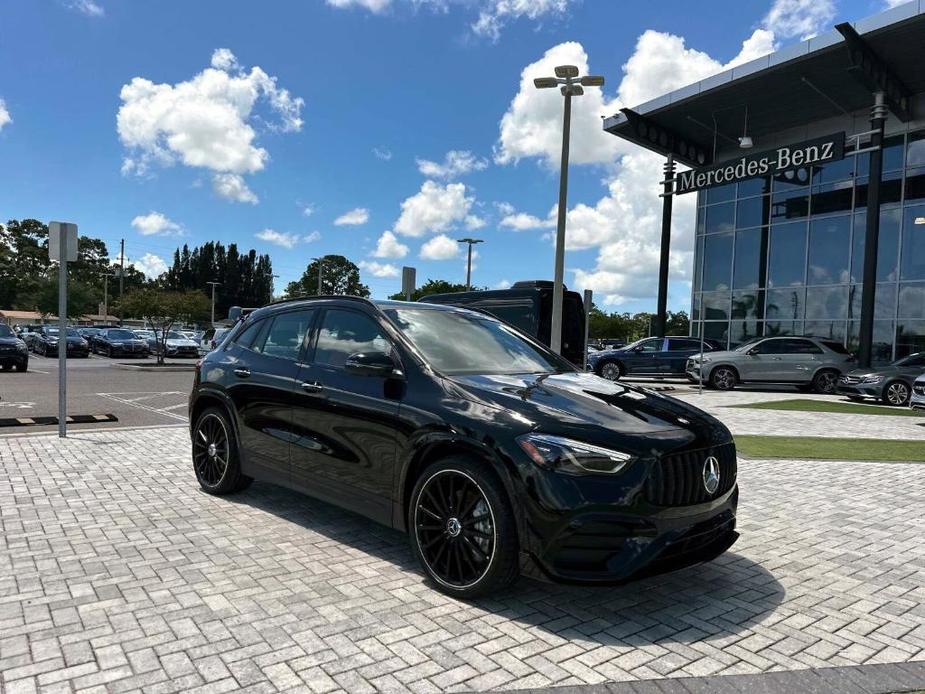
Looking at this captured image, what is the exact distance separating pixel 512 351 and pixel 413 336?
0.81m

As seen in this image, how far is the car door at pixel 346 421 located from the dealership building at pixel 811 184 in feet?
65.8

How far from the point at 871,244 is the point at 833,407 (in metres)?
7.47

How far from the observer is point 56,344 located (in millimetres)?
30875

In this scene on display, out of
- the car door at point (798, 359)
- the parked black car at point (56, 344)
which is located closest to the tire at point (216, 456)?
the car door at point (798, 359)

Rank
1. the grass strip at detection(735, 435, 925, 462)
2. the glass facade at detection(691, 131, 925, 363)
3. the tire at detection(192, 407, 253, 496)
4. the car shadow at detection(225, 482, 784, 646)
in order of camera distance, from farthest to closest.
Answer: the glass facade at detection(691, 131, 925, 363) → the grass strip at detection(735, 435, 925, 462) → the tire at detection(192, 407, 253, 496) → the car shadow at detection(225, 482, 784, 646)

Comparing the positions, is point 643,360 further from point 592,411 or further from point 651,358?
point 592,411

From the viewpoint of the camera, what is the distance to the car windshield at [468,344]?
405cm

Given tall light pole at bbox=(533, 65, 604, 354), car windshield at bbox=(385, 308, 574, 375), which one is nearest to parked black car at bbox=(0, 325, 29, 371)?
tall light pole at bbox=(533, 65, 604, 354)

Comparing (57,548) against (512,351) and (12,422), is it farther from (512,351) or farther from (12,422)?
(12,422)

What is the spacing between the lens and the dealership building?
2017 centimetres

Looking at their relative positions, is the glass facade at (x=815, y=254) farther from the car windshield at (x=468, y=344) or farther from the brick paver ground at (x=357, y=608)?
the brick paver ground at (x=357, y=608)

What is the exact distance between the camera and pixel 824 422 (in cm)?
1247

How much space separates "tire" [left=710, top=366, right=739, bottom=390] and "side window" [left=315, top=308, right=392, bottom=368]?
18.1 m

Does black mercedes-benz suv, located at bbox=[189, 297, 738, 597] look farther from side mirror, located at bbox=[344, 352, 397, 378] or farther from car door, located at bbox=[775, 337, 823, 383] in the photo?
car door, located at bbox=[775, 337, 823, 383]
